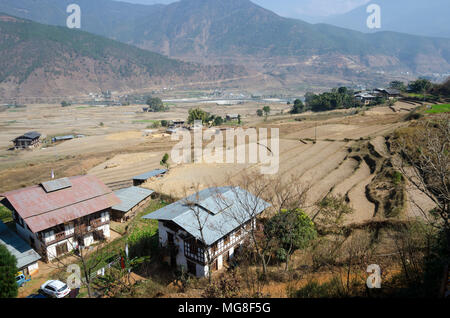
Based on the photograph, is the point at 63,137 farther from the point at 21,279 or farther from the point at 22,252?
the point at 21,279

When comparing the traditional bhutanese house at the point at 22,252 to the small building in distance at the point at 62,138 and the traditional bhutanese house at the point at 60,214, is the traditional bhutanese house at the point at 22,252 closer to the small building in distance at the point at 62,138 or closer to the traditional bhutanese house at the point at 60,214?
the traditional bhutanese house at the point at 60,214

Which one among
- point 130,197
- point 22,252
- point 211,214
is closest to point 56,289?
point 22,252

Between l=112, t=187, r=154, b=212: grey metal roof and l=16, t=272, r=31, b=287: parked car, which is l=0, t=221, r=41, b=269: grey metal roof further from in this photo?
l=112, t=187, r=154, b=212: grey metal roof

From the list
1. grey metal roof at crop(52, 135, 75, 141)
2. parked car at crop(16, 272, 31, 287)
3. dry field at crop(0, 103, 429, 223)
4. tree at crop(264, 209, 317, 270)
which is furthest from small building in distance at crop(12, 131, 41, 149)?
tree at crop(264, 209, 317, 270)

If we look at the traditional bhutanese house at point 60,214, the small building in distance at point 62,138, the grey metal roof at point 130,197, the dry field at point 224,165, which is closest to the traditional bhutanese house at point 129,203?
the grey metal roof at point 130,197
